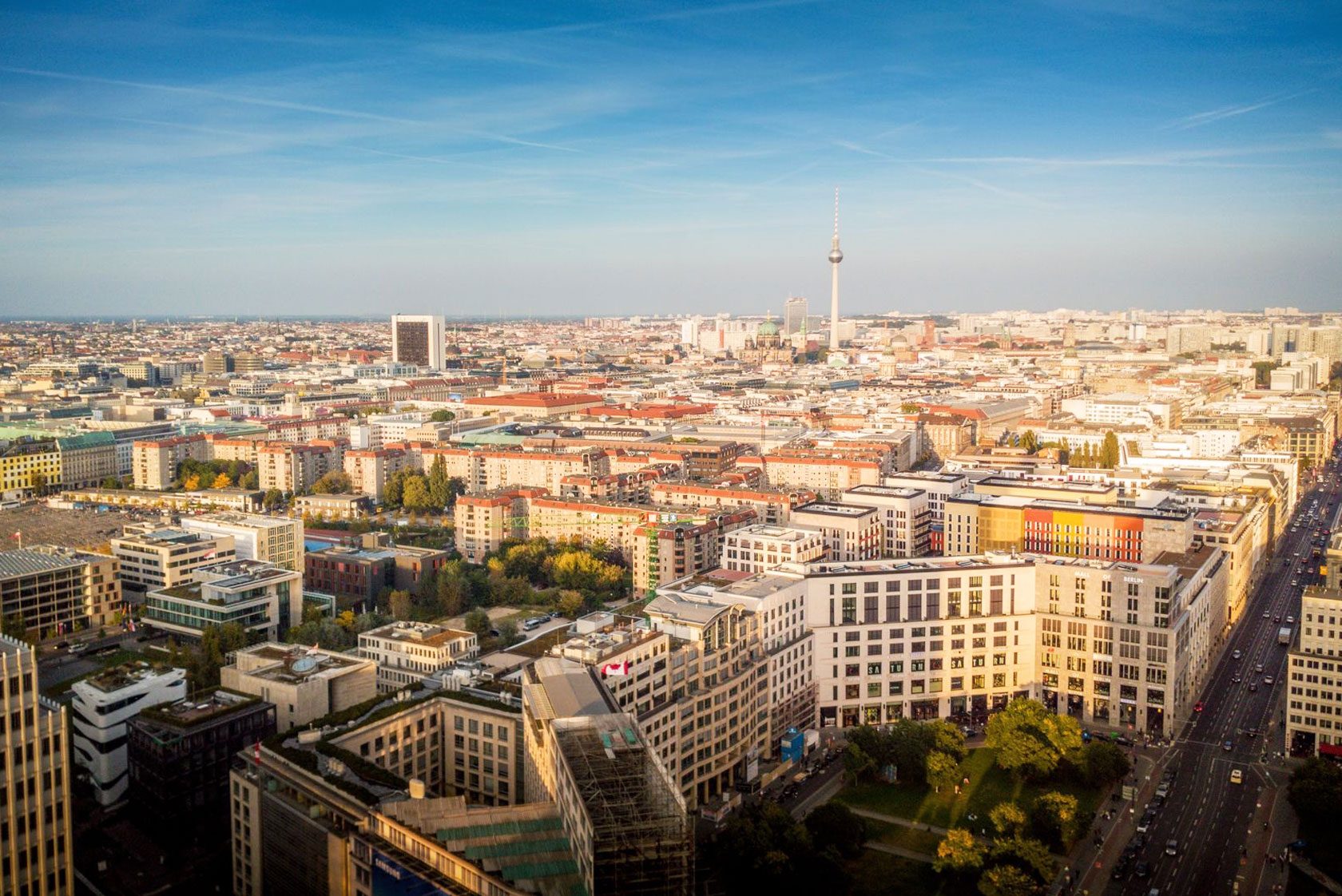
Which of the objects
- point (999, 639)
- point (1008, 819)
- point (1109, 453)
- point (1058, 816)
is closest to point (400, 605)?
point (999, 639)

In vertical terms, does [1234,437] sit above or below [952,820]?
above

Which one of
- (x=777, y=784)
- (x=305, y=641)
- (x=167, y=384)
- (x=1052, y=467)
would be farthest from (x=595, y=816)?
(x=167, y=384)

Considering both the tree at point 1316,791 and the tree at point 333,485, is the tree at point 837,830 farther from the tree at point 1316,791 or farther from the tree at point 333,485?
the tree at point 333,485

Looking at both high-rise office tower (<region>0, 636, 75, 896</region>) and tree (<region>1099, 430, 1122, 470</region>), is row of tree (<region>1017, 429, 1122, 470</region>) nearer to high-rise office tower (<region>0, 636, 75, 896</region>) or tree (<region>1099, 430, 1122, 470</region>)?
tree (<region>1099, 430, 1122, 470</region>)

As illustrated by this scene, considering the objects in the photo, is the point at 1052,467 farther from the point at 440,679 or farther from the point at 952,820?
the point at 440,679

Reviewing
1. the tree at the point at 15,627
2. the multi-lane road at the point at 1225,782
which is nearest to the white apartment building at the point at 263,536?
the tree at the point at 15,627

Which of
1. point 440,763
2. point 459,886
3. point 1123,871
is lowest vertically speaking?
point 1123,871
